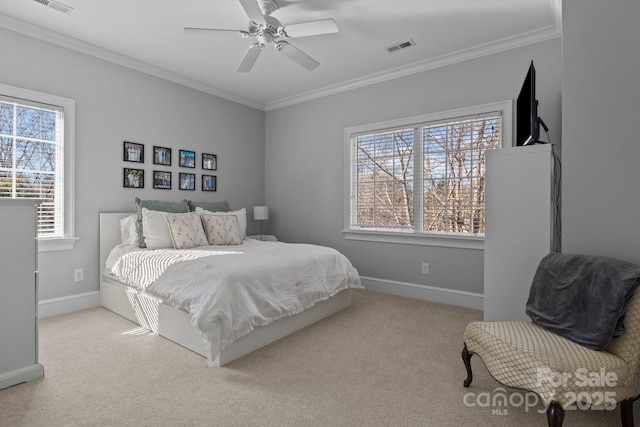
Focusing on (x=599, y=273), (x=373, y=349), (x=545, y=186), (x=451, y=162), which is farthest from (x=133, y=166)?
(x=599, y=273)

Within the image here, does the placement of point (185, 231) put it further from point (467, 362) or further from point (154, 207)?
point (467, 362)

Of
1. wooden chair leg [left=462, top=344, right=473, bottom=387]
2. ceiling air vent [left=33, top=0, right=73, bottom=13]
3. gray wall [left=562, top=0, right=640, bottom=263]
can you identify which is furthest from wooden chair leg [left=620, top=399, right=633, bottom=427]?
ceiling air vent [left=33, top=0, right=73, bottom=13]

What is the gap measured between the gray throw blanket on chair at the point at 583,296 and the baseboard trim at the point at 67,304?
395 cm

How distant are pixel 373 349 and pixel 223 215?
7.49 feet

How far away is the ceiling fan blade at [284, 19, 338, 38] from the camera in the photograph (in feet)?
8.49

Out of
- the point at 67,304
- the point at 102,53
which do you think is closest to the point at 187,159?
the point at 102,53

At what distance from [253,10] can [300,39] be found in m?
0.93

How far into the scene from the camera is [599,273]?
169 cm

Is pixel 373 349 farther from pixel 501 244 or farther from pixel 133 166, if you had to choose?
pixel 133 166

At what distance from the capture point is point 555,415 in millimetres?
1432

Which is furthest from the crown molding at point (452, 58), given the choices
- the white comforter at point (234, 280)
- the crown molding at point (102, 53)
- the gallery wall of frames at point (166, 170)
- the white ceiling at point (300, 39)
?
the white comforter at point (234, 280)

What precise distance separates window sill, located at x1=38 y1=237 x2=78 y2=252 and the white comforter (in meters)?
0.39

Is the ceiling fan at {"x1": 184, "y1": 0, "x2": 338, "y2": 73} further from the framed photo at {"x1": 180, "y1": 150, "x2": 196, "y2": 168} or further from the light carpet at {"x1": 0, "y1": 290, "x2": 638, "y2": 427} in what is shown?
the light carpet at {"x1": 0, "y1": 290, "x2": 638, "y2": 427}

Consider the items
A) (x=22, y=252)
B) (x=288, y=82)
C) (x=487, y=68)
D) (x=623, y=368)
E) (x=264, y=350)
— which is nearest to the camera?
(x=623, y=368)
